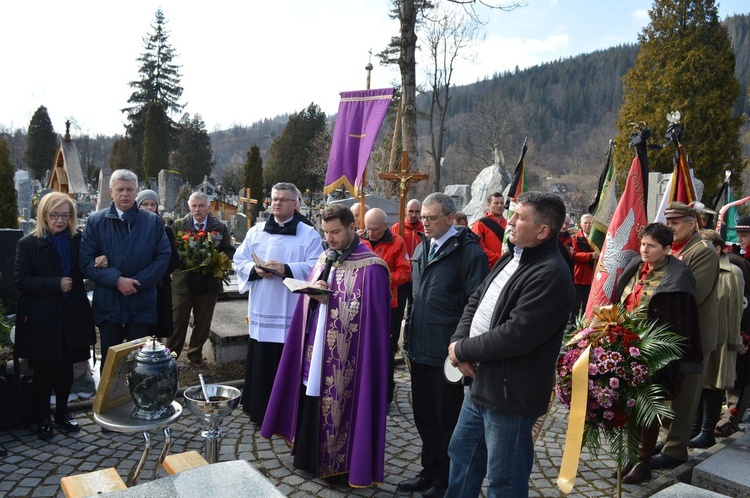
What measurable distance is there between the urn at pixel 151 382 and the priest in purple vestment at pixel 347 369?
1.33 meters

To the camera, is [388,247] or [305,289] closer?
[305,289]

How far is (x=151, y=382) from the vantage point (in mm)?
2832

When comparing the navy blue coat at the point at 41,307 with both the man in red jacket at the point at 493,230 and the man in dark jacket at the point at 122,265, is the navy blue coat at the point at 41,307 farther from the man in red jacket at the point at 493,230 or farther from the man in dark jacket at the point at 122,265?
the man in red jacket at the point at 493,230

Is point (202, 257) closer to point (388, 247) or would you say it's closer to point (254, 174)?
point (388, 247)

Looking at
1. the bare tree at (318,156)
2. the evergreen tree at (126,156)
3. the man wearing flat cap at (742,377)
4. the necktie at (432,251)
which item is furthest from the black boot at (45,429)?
the evergreen tree at (126,156)

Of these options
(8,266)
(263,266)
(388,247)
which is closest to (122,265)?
(263,266)

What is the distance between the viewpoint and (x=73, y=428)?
469 cm

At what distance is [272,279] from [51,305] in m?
1.78

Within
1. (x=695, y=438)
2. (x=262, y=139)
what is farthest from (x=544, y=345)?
(x=262, y=139)

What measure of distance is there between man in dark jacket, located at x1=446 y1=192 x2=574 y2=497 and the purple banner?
3.83 m

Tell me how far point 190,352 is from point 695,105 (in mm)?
23573

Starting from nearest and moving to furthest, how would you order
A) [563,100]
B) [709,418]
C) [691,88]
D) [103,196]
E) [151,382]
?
[151,382], [709,418], [103,196], [691,88], [563,100]

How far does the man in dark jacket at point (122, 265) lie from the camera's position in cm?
459

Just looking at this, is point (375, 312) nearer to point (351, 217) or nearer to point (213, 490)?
point (351, 217)
